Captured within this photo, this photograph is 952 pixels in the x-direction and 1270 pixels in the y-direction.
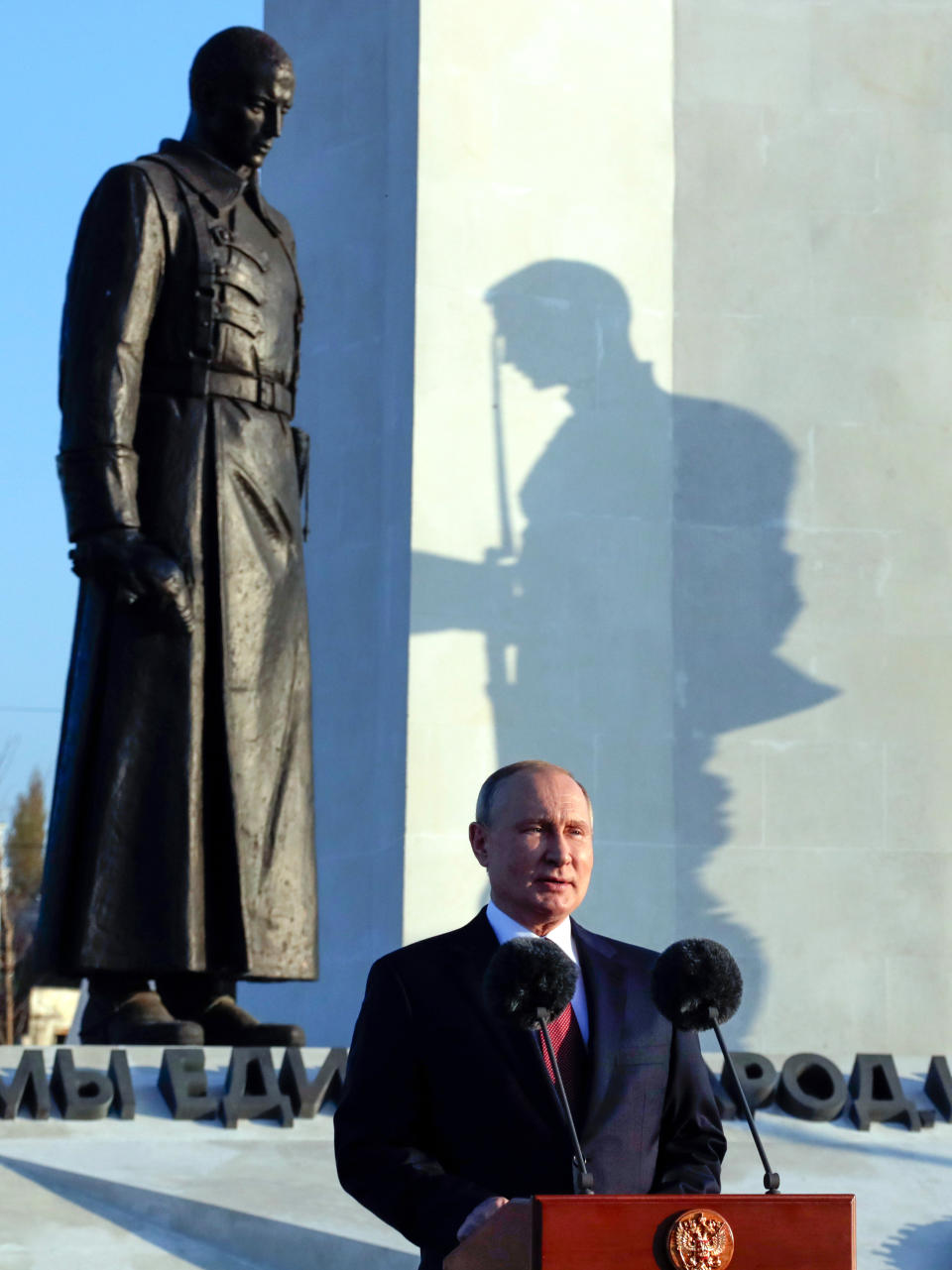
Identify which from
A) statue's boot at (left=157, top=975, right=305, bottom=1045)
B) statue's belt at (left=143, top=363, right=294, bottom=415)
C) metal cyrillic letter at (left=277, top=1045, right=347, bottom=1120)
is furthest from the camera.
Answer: statue's belt at (left=143, top=363, right=294, bottom=415)

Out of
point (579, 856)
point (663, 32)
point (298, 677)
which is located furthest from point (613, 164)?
point (579, 856)

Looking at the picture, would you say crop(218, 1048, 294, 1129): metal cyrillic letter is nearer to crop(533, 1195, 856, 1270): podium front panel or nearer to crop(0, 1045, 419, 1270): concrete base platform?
crop(0, 1045, 419, 1270): concrete base platform

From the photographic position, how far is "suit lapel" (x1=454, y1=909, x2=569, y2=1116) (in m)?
3.09

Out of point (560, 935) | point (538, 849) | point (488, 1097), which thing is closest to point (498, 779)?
point (538, 849)

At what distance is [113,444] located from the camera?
6.30 meters

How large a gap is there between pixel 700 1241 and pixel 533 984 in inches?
15.9

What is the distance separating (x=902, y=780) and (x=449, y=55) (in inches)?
167

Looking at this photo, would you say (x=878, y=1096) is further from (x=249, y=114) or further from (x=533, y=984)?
(x=533, y=984)

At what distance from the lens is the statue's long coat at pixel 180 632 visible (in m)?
6.24

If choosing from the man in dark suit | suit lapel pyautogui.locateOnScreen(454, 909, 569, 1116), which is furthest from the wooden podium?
suit lapel pyautogui.locateOnScreen(454, 909, 569, 1116)

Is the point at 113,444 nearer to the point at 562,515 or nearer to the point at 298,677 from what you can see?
the point at 298,677

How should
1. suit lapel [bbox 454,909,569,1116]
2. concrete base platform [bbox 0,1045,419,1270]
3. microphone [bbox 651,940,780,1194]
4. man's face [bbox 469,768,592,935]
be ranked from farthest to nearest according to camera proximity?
concrete base platform [bbox 0,1045,419,1270]
man's face [bbox 469,768,592,935]
suit lapel [bbox 454,909,569,1116]
microphone [bbox 651,940,780,1194]

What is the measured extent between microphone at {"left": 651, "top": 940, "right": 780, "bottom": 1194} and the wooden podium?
22 centimetres

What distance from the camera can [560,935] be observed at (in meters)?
3.27
